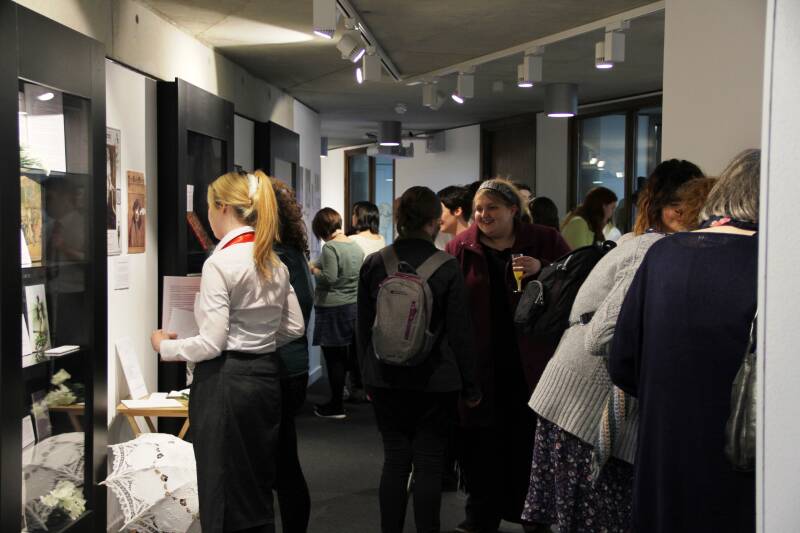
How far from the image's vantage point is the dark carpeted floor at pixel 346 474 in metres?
4.32

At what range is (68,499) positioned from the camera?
3330 millimetres

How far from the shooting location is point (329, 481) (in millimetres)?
5031

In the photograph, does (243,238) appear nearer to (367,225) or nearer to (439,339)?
(439,339)

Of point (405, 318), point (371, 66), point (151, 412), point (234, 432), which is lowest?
point (151, 412)

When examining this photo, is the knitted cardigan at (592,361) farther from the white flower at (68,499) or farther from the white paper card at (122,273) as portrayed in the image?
the white paper card at (122,273)

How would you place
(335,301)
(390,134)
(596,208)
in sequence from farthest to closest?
(390,134), (335,301), (596,208)

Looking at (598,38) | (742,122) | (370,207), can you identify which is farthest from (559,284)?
(370,207)

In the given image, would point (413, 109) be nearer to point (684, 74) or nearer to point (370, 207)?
point (370, 207)

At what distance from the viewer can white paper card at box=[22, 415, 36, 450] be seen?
2.93m

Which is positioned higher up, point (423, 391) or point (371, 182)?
point (371, 182)

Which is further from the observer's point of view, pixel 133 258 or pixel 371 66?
pixel 371 66

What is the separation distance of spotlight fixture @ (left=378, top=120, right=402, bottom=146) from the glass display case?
342 inches

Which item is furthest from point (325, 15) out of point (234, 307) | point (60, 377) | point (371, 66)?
point (60, 377)

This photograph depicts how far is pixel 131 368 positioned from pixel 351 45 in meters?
2.16
